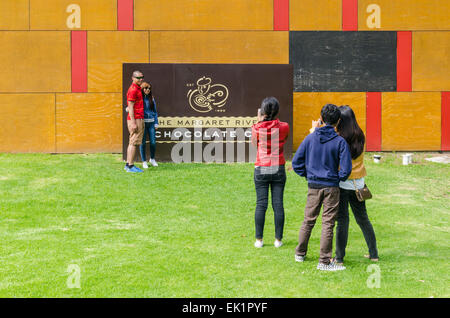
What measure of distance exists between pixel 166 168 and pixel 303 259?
6681 mm

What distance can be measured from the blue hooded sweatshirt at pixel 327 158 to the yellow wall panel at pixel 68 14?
1055 cm

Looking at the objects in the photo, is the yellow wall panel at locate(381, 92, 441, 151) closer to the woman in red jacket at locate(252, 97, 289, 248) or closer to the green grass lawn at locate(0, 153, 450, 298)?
the green grass lawn at locate(0, 153, 450, 298)

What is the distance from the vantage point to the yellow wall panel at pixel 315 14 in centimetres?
1562

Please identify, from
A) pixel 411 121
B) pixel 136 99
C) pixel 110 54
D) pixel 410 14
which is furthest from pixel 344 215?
pixel 410 14

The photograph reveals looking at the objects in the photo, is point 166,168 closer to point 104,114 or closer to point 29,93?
point 104,114

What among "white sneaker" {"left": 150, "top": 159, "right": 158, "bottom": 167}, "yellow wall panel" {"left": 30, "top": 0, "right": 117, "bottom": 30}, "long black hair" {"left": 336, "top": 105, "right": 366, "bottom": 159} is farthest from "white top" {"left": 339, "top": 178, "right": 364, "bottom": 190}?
"yellow wall panel" {"left": 30, "top": 0, "right": 117, "bottom": 30}

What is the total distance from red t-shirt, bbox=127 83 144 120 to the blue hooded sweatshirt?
6702 mm

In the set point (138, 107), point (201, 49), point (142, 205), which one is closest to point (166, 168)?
point (138, 107)

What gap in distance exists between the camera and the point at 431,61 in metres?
15.8

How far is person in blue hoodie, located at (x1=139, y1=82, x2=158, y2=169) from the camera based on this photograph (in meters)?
12.8

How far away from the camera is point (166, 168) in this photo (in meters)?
12.9

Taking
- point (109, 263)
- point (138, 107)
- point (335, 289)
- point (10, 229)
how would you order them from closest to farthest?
point (335, 289)
point (109, 263)
point (10, 229)
point (138, 107)

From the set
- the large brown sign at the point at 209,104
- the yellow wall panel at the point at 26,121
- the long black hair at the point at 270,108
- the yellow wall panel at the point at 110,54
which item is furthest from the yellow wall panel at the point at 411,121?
the long black hair at the point at 270,108

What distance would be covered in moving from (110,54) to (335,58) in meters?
6.20
